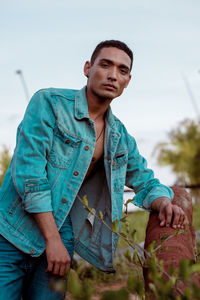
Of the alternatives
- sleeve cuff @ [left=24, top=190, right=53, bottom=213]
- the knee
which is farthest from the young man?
the knee

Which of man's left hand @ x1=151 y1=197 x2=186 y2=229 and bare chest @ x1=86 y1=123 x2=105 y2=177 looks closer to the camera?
man's left hand @ x1=151 y1=197 x2=186 y2=229

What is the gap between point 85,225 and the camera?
2.63 m

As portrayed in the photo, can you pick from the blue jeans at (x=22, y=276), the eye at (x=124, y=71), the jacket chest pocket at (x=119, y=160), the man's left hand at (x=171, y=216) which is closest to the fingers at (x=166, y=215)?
the man's left hand at (x=171, y=216)

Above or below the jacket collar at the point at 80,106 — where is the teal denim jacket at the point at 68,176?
→ below

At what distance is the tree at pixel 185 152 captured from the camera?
31.6m

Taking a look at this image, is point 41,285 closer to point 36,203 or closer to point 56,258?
point 56,258

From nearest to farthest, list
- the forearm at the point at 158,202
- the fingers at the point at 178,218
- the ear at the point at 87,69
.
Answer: the fingers at the point at 178,218 < the forearm at the point at 158,202 < the ear at the point at 87,69

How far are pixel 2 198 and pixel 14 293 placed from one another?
59 centimetres

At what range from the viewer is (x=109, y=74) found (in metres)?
2.54

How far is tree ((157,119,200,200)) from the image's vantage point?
3162 centimetres

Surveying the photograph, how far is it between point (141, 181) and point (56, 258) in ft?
3.46

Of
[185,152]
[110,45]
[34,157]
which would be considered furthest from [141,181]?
[185,152]

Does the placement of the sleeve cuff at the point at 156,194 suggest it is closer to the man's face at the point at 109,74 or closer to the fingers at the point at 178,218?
the fingers at the point at 178,218

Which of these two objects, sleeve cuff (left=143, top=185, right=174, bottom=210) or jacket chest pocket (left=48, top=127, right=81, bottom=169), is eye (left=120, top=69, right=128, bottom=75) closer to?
jacket chest pocket (left=48, top=127, right=81, bottom=169)
